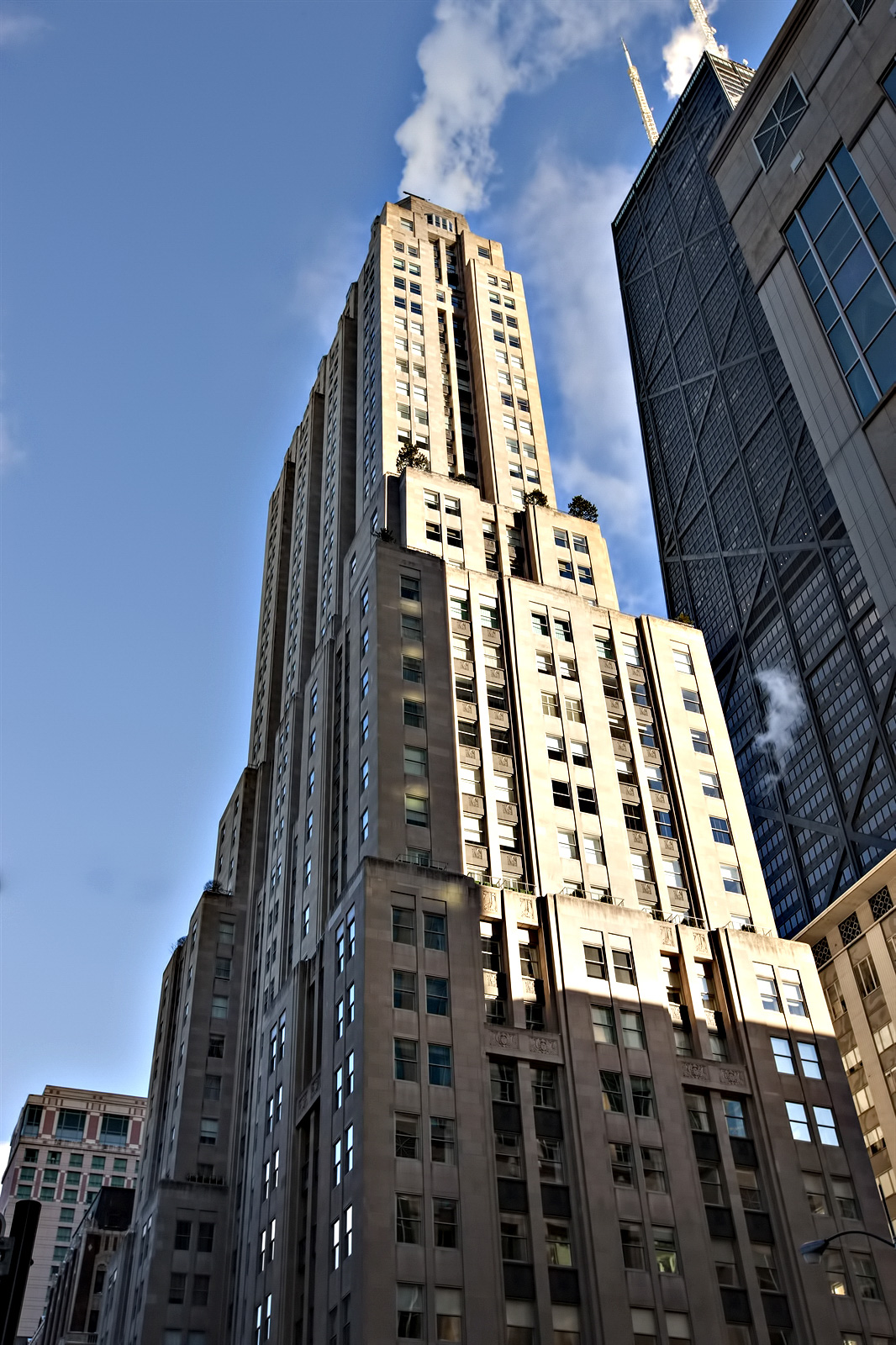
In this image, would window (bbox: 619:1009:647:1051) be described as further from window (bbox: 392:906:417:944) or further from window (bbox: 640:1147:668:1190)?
window (bbox: 392:906:417:944)

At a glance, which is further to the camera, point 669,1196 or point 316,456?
point 316,456

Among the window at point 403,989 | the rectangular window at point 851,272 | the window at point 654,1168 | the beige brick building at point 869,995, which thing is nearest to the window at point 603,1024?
the window at point 654,1168

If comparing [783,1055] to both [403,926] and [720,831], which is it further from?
[403,926]

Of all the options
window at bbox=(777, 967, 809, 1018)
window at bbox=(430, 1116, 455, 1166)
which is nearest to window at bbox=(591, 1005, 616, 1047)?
window at bbox=(430, 1116, 455, 1166)

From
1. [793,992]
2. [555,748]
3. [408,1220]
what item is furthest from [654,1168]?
[555,748]

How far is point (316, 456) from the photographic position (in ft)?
442

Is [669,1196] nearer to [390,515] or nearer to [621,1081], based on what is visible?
[621,1081]

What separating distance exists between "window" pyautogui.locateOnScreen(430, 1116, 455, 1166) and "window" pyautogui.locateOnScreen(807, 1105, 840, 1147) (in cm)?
2196

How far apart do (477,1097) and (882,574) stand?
3653 cm

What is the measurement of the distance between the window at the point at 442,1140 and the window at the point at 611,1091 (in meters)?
9.22

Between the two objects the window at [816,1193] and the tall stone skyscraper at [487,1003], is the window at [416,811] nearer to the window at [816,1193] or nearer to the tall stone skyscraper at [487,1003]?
the tall stone skyscraper at [487,1003]

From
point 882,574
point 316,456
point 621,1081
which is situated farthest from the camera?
point 316,456

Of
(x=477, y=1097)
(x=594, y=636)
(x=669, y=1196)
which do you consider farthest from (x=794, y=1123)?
(x=594, y=636)

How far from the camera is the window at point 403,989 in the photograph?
64750mm
